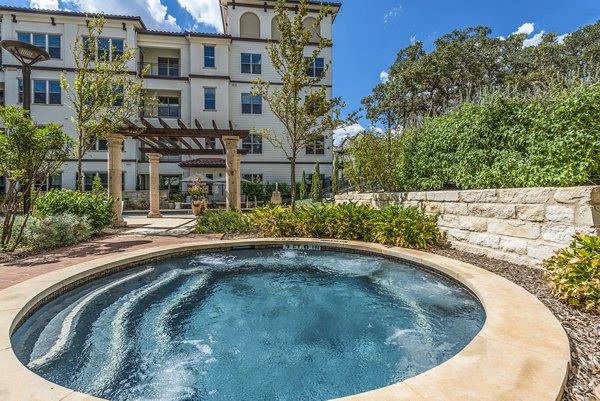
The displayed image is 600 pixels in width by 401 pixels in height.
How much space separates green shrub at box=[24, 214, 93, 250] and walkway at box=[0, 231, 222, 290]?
1.04 ft

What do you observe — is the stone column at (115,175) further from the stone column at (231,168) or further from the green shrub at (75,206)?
the stone column at (231,168)

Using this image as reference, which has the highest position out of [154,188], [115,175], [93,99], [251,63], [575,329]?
[251,63]

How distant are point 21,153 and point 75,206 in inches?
93.4

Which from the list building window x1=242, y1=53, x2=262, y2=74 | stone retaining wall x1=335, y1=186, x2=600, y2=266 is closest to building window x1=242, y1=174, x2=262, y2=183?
building window x1=242, y1=53, x2=262, y2=74

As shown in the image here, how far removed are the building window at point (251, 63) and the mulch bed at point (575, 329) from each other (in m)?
22.5

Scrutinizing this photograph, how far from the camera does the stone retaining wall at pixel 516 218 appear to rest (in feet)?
13.3

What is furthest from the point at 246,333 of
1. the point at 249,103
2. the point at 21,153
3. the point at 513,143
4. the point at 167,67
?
the point at 167,67

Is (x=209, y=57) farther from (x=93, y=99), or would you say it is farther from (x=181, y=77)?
(x=93, y=99)

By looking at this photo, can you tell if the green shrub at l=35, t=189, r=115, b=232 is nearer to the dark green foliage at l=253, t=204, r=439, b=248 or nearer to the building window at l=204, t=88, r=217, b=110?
the dark green foliage at l=253, t=204, r=439, b=248

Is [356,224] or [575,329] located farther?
[356,224]

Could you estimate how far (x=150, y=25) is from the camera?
23.3m

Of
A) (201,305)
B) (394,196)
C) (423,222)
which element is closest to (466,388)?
(201,305)

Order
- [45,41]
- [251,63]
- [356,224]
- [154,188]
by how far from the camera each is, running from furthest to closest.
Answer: [251,63], [45,41], [154,188], [356,224]

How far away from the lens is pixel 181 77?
2233 centimetres
